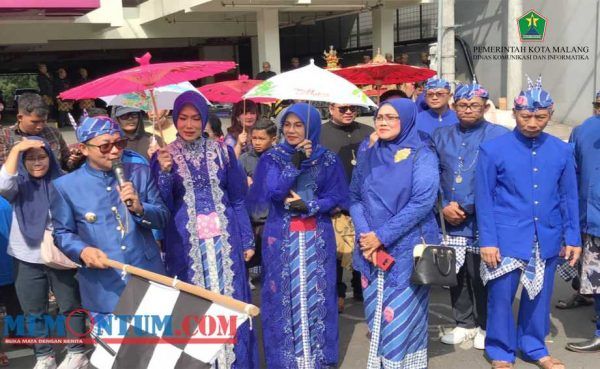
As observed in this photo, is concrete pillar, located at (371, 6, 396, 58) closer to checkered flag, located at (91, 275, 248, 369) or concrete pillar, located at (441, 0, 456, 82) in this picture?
concrete pillar, located at (441, 0, 456, 82)

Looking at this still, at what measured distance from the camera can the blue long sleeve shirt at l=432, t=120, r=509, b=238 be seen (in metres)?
4.20

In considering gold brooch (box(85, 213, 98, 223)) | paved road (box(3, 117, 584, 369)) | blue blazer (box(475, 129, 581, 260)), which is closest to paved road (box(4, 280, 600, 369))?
paved road (box(3, 117, 584, 369))

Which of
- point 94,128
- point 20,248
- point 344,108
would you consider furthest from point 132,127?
point 94,128

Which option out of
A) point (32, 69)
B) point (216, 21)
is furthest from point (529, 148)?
point (32, 69)

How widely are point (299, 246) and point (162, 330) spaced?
122 centimetres

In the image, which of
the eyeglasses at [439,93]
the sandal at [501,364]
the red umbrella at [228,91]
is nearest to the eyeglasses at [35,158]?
the red umbrella at [228,91]

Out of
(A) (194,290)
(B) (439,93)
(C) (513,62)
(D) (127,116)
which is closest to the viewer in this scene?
(A) (194,290)

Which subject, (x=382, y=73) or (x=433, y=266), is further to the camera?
(x=382, y=73)

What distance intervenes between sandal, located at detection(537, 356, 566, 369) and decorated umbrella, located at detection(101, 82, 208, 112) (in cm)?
309

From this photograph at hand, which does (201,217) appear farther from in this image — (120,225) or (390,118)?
(390,118)

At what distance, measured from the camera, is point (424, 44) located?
1948 centimetres

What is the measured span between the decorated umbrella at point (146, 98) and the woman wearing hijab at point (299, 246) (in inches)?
43.9

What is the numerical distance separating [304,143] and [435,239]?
3.30ft

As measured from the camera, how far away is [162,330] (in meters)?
2.84
